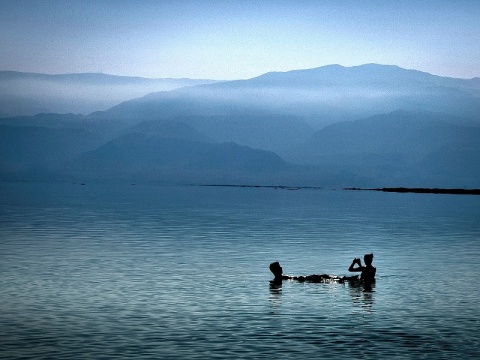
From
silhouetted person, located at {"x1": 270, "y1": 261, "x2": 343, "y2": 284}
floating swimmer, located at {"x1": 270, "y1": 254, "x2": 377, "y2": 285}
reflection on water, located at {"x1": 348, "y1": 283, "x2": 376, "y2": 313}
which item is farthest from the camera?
floating swimmer, located at {"x1": 270, "y1": 254, "x2": 377, "y2": 285}

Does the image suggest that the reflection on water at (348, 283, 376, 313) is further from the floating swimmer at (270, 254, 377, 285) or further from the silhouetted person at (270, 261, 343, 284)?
the silhouetted person at (270, 261, 343, 284)

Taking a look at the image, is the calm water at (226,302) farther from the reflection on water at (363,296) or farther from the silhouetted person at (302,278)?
the silhouetted person at (302,278)

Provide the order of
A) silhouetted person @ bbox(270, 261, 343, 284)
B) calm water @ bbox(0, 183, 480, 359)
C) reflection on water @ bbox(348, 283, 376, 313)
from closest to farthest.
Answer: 1. calm water @ bbox(0, 183, 480, 359)
2. reflection on water @ bbox(348, 283, 376, 313)
3. silhouetted person @ bbox(270, 261, 343, 284)

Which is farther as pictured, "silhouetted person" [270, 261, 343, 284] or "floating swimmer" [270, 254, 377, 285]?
"floating swimmer" [270, 254, 377, 285]

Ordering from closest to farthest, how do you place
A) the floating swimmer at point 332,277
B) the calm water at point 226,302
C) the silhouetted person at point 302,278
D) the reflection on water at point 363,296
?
the calm water at point 226,302, the reflection on water at point 363,296, the silhouetted person at point 302,278, the floating swimmer at point 332,277

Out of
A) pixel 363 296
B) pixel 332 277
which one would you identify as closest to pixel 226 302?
pixel 363 296

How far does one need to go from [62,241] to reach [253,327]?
1895 inches

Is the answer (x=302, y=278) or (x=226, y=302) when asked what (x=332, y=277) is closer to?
(x=302, y=278)

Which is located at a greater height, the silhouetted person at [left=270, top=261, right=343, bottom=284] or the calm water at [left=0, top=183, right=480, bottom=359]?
the silhouetted person at [left=270, top=261, right=343, bottom=284]

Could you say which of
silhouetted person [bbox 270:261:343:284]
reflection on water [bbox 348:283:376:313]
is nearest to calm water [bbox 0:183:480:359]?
reflection on water [bbox 348:283:376:313]

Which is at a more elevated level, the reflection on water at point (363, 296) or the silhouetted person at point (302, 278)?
the silhouetted person at point (302, 278)

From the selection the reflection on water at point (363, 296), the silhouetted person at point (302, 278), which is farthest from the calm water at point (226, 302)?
the silhouetted person at point (302, 278)

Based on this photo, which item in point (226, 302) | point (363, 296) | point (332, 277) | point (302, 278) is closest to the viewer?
point (226, 302)

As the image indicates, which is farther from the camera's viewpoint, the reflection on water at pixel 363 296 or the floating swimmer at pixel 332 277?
the floating swimmer at pixel 332 277
